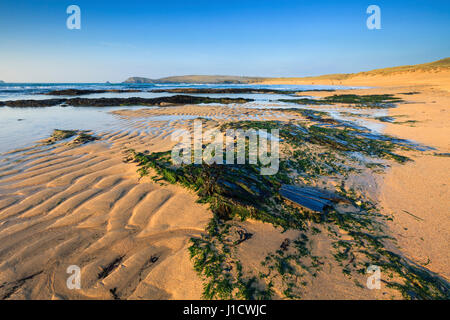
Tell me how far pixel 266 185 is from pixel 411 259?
6.36 feet

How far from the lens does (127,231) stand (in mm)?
2426

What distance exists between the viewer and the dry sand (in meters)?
1.79

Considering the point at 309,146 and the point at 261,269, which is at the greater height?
the point at 309,146

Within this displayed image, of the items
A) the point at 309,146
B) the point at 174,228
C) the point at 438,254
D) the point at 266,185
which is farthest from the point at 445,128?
the point at 174,228

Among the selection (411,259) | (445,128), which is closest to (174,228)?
(411,259)

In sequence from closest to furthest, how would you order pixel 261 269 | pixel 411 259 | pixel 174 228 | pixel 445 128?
pixel 261 269
pixel 411 259
pixel 174 228
pixel 445 128

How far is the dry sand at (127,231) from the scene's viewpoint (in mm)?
1793
